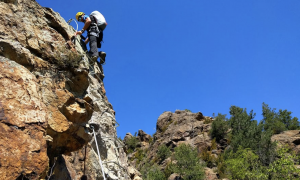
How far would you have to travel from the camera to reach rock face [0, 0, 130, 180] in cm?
355

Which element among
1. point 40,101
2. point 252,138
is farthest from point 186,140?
point 40,101

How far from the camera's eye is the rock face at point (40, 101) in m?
3.55

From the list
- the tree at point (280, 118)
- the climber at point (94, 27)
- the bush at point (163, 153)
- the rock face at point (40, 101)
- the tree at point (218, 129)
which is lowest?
the rock face at point (40, 101)

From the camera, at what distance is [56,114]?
4.60 metres

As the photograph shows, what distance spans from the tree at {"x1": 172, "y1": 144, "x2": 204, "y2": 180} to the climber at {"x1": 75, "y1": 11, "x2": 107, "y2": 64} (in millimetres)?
26285

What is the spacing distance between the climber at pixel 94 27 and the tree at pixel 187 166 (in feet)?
86.2

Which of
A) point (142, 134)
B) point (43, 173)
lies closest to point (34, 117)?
point (43, 173)

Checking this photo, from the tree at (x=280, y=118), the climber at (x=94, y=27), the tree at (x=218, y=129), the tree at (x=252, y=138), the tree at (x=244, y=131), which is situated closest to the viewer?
the climber at (x=94, y=27)

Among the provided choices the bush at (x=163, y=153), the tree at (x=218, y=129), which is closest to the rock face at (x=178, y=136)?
the bush at (x=163, y=153)

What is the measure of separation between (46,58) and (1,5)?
130 cm

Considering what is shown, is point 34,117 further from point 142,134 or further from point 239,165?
point 142,134

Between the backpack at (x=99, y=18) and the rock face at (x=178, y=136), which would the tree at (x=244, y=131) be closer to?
the rock face at (x=178, y=136)

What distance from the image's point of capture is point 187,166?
33.4m

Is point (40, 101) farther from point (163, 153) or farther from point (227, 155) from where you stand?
point (163, 153)
